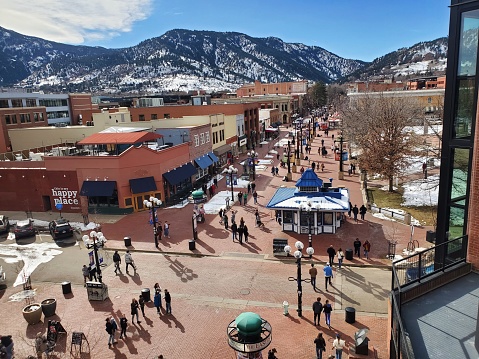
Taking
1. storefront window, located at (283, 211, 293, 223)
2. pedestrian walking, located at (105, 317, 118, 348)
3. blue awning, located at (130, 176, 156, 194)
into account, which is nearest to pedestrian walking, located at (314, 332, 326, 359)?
pedestrian walking, located at (105, 317, 118, 348)

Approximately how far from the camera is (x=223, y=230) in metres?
27.8

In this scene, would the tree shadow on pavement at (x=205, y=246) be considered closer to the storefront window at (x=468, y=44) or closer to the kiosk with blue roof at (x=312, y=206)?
the kiosk with blue roof at (x=312, y=206)

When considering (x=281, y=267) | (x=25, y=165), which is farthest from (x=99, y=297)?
(x=25, y=165)

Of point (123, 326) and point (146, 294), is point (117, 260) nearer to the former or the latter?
point (146, 294)

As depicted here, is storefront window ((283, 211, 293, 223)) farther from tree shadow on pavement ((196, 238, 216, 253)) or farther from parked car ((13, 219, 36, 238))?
parked car ((13, 219, 36, 238))

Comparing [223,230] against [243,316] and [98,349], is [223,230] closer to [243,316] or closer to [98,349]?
[98,349]

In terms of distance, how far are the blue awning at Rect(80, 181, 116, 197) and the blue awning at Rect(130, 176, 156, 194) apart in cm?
168

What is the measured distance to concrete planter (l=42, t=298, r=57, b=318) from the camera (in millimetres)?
16812

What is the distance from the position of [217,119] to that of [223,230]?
2788cm

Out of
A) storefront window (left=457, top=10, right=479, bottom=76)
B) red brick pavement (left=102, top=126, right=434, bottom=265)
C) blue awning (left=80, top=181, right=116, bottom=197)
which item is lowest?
red brick pavement (left=102, top=126, right=434, bottom=265)

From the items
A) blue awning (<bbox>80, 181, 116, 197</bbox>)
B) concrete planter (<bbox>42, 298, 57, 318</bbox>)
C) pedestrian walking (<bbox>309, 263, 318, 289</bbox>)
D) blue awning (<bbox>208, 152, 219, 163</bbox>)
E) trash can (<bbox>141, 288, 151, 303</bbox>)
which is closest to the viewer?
concrete planter (<bbox>42, 298, 57, 318</bbox>)

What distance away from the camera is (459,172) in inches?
438

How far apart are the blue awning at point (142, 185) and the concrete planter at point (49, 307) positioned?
A: 1604 centimetres

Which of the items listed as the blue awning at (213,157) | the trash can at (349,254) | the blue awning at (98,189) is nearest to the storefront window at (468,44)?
the trash can at (349,254)
